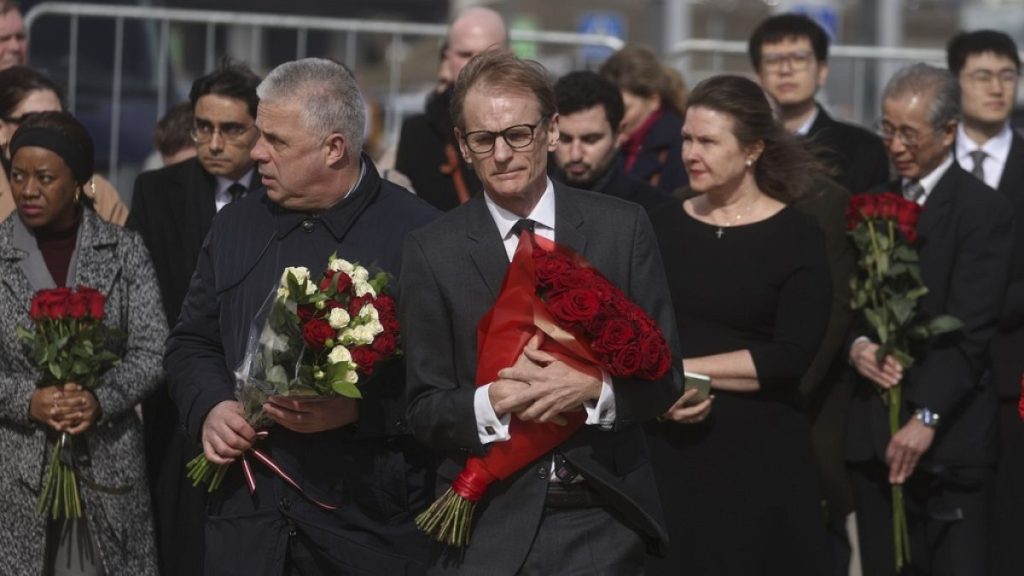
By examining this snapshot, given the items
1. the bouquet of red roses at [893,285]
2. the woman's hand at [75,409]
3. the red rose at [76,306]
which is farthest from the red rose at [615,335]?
the bouquet of red roses at [893,285]

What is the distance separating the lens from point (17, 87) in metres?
7.07

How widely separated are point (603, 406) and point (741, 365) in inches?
63.3

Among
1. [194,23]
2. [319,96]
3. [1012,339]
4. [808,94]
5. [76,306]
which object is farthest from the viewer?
[194,23]

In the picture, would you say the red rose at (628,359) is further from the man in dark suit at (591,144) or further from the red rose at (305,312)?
the man in dark suit at (591,144)

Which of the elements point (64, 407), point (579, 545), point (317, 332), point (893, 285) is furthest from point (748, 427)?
point (64, 407)

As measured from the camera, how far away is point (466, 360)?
444cm

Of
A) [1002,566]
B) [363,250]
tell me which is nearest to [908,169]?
[1002,566]

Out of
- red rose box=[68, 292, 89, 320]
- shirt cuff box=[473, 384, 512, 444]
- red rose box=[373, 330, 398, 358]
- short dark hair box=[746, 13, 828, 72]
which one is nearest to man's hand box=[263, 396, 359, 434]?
red rose box=[373, 330, 398, 358]

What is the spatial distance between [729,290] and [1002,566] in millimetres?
2067

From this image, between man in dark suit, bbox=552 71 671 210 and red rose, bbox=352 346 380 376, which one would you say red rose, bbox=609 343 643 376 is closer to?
red rose, bbox=352 346 380 376

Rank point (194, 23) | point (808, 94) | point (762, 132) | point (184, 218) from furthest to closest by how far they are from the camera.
Answer: point (194, 23), point (808, 94), point (184, 218), point (762, 132)

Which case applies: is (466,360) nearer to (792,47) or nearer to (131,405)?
(131,405)

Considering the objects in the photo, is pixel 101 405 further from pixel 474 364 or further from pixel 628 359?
pixel 628 359

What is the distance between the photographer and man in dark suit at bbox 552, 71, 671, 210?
7.04 meters
